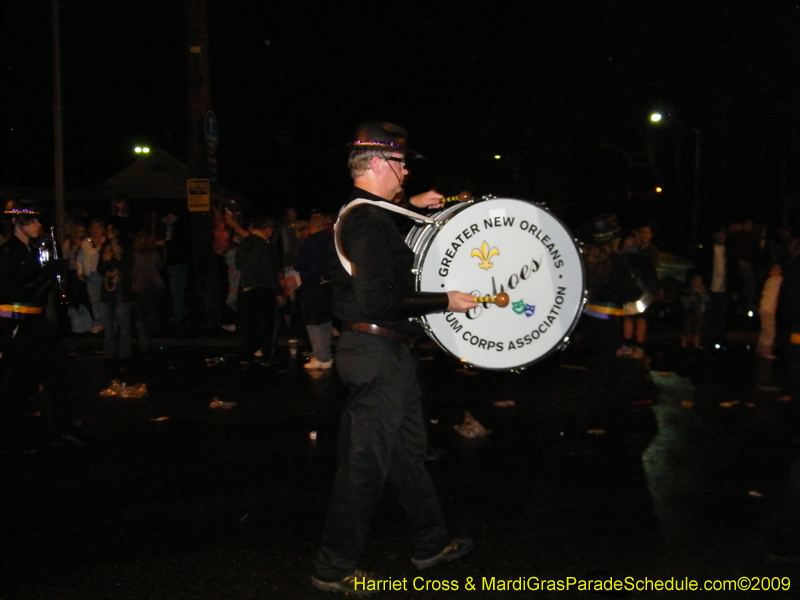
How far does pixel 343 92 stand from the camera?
97.3ft

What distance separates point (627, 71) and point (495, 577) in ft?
84.4

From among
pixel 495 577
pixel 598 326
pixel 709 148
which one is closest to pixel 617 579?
pixel 495 577

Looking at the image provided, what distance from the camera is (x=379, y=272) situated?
3.76 metres

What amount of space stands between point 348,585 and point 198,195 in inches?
414

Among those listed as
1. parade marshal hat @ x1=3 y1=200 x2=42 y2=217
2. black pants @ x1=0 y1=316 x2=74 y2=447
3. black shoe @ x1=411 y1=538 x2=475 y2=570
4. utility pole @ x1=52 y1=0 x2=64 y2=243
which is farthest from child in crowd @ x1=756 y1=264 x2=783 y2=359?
utility pole @ x1=52 y1=0 x2=64 y2=243

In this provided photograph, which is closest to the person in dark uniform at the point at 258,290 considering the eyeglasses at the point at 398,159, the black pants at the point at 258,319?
the black pants at the point at 258,319

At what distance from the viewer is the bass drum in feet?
13.3

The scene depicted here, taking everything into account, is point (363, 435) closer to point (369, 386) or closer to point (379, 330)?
point (369, 386)

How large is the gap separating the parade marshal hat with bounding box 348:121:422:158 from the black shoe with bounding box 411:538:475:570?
6.31 ft

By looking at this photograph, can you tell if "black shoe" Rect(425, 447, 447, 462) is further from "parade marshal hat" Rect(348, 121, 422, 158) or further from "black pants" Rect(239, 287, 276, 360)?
"black pants" Rect(239, 287, 276, 360)

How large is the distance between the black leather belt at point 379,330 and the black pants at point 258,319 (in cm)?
664

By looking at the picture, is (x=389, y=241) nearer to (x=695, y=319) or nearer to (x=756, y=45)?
(x=695, y=319)

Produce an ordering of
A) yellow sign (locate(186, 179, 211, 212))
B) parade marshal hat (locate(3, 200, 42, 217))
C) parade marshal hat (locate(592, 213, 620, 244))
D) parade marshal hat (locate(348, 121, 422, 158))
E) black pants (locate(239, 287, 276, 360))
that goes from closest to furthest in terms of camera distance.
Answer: parade marshal hat (locate(348, 121, 422, 158)) < parade marshal hat (locate(3, 200, 42, 217)) < parade marshal hat (locate(592, 213, 620, 244)) < black pants (locate(239, 287, 276, 360)) < yellow sign (locate(186, 179, 211, 212))

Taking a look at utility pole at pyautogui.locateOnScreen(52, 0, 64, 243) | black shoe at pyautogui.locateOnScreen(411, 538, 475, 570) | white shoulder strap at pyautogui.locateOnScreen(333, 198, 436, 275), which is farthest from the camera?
utility pole at pyautogui.locateOnScreen(52, 0, 64, 243)
